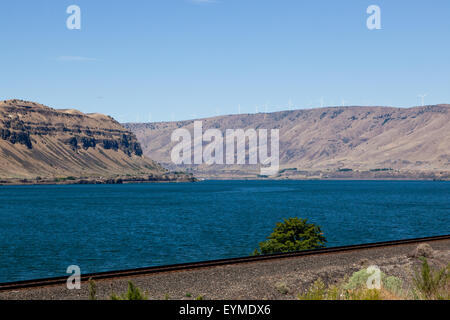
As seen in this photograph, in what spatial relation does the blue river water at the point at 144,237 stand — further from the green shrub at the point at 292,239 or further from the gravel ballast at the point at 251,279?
the gravel ballast at the point at 251,279

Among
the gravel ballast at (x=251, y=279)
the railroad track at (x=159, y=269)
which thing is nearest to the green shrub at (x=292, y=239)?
the railroad track at (x=159, y=269)

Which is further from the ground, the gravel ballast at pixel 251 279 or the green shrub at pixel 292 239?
the gravel ballast at pixel 251 279

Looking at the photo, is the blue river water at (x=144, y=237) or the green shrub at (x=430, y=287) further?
the blue river water at (x=144, y=237)

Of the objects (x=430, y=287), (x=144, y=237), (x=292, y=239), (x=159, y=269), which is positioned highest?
(x=430, y=287)

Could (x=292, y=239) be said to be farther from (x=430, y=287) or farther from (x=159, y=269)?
(x=430, y=287)

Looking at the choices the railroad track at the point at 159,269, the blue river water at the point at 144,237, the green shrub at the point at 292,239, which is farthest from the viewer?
the blue river water at the point at 144,237

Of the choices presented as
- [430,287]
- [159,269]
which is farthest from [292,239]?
[430,287]

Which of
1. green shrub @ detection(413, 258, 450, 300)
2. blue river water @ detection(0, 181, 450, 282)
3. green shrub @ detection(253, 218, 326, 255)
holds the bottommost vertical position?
blue river water @ detection(0, 181, 450, 282)

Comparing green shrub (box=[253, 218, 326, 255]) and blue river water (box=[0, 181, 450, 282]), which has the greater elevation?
green shrub (box=[253, 218, 326, 255])

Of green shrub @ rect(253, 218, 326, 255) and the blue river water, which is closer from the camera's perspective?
green shrub @ rect(253, 218, 326, 255)

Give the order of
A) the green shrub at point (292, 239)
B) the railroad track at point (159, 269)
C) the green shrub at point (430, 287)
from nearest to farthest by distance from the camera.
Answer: the green shrub at point (430, 287) < the railroad track at point (159, 269) < the green shrub at point (292, 239)

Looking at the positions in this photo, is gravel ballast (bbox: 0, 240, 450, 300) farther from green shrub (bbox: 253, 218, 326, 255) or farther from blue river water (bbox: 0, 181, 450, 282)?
blue river water (bbox: 0, 181, 450, 282)

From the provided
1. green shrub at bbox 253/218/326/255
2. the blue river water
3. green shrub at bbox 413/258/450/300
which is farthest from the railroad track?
the blue river water
